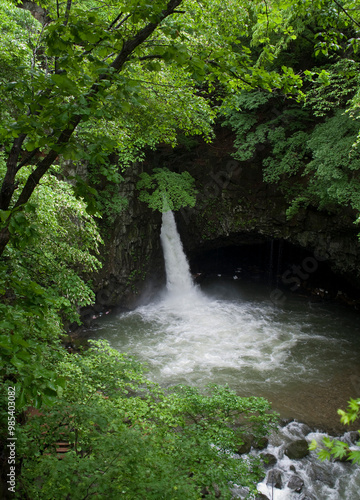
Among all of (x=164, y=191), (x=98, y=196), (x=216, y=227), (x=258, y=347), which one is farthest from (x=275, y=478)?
(x=216, y=227)

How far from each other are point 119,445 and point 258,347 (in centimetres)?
846

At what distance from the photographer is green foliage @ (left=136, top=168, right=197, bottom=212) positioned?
1338 centimetres

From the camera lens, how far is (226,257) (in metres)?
18.6

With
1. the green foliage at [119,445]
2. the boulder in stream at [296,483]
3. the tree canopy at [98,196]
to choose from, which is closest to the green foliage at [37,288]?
the tree canopy at [98,196]

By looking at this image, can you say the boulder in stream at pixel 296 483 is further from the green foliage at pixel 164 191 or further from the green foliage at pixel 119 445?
the green foliage at pixel 164 191

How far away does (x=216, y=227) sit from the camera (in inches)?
645

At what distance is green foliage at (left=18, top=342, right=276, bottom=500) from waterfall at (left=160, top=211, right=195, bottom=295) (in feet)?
34.7

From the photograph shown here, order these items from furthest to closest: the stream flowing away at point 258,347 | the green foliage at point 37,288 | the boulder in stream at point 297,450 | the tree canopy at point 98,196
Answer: the stream flowing away at point 258,347 < the boulder in stream at point 297,450 < the tree canopy at point 98,196 < the green foliage at point 37,288

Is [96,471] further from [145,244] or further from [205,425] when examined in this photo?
[145,244]

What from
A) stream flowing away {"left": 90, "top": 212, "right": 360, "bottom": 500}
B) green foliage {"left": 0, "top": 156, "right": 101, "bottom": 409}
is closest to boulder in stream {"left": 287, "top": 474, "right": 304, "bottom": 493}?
stream flowing away {"left": 90, "top": 212, "right": 360, "bottom": 500}

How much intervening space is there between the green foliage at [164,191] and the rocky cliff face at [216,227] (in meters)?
0.54

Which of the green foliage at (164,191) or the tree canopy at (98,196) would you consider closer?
the tree canopy at (98,196)

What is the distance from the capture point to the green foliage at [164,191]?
13.4 meters

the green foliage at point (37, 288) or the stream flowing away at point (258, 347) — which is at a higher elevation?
the green foliage at point (37, 288)
